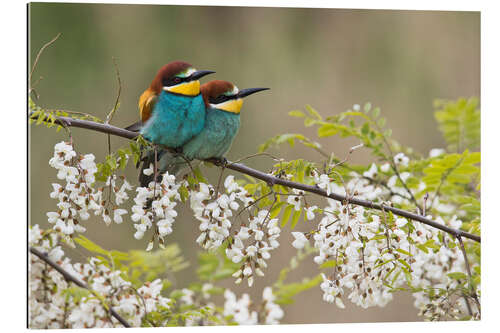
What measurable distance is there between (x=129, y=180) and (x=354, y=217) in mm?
660

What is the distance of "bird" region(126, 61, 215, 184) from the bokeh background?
18 centimetres

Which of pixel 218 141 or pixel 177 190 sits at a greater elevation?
pixel 218 141

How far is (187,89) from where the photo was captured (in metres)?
2.08

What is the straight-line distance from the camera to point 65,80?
2.37 meters

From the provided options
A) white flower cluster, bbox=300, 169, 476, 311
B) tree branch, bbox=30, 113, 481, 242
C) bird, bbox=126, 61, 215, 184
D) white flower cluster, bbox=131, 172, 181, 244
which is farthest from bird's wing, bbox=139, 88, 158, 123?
white flower cluster, bbox=300, 169, 476, 311

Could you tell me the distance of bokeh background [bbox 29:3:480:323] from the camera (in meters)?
2.30

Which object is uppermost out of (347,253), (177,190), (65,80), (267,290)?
(65,80)

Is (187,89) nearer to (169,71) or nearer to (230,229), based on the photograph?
(169,71)

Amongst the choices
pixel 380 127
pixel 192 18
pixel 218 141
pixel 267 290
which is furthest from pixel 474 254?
pixel 192 18

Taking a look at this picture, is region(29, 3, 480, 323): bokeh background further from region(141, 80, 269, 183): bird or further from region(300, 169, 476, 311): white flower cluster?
region(300, 169, 476, 311): white flower cluster

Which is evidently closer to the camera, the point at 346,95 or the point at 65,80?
the point at 65,80

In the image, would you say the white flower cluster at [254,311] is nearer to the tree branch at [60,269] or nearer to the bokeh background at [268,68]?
the bokeh background at [268,68]
